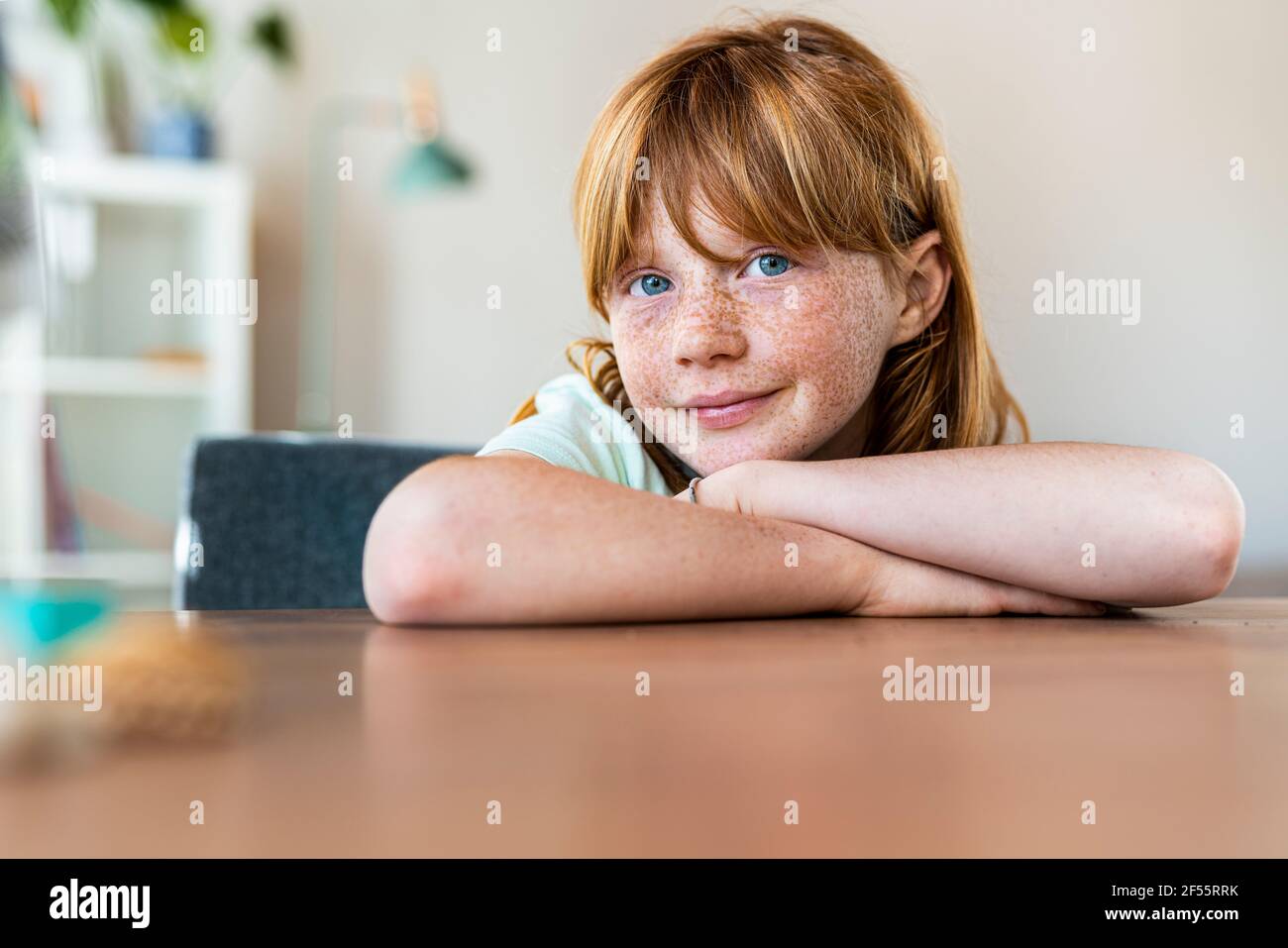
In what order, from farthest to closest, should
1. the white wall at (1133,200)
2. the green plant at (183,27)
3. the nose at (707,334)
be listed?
the green plant at (183,27), the white wall at (1133,200), the nose at (707,334)

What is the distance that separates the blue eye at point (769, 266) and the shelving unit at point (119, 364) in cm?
215

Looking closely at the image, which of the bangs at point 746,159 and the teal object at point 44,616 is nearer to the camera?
the teal object at point 44,616

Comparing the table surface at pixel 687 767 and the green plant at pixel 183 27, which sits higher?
the green plant at pixel 183 27

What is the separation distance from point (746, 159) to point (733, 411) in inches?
7.6

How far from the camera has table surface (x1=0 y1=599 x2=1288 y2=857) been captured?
205 mm

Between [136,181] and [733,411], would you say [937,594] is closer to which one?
[733,411]

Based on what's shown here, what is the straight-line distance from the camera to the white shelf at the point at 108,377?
2672 millimetres

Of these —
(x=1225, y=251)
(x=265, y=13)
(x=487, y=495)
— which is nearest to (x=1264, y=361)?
(x=1225, y=251)

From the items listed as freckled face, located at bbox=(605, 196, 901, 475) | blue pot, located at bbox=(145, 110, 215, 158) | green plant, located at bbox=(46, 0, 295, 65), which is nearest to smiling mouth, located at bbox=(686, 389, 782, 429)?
freckled face, located at bbox=(605, 196, 901, 475)

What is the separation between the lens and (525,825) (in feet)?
0.69

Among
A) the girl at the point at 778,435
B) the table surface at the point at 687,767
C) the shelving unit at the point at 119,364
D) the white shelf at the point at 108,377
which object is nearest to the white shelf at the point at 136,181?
the shelving unit at the point at 119,364

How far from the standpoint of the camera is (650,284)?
910 mm

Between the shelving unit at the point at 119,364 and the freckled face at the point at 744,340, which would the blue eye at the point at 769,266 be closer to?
the freckled face at the point at 744,340

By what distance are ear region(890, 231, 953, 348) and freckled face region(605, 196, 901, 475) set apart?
61mm
